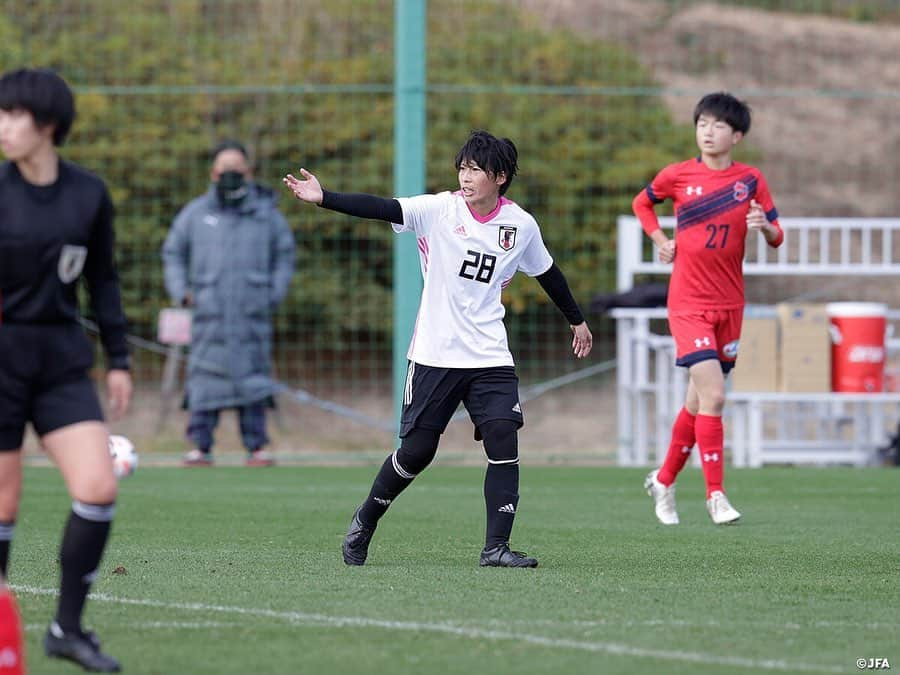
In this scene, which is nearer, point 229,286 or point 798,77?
point 229,286

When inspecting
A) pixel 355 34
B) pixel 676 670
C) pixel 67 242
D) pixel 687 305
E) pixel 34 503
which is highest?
pixel 355 34

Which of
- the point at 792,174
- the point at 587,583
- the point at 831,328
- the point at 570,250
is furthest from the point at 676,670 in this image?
the point at 792,174

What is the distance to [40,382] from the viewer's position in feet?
14.8

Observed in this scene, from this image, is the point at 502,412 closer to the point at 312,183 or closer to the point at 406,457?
the point at 406,457

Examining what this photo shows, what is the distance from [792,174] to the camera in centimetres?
2898

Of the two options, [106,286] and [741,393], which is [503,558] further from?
[741,393]

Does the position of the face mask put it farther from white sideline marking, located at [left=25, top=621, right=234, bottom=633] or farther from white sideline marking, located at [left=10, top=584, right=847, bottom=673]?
white sideline marking, located at [left=25, top=621, right=234, bottom=633]

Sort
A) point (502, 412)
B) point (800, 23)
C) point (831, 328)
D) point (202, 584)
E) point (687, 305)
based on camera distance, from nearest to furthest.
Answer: point (202, 584)
point (502, 412)
point (687, 305)
point (831, 328)
point (800, 23)

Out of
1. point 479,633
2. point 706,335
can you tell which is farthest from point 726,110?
point 479,633

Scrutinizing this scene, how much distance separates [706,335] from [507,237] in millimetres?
1946

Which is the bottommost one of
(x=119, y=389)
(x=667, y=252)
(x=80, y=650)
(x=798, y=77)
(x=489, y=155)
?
(x=80, y=650)

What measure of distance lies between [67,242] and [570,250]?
1290 centimetres

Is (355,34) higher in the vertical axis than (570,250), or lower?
→ higher

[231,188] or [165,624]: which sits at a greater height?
[231,188]
